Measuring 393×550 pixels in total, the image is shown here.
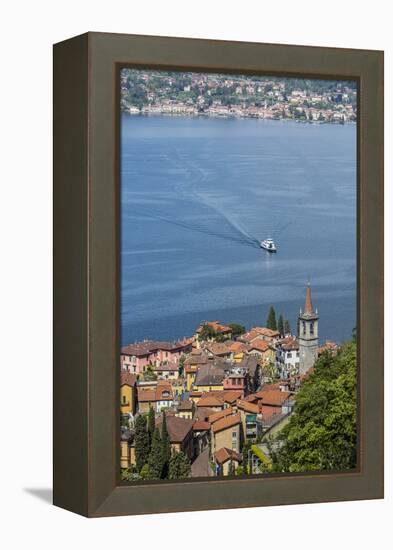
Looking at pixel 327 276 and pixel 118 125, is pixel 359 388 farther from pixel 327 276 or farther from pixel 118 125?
pixel 118 125

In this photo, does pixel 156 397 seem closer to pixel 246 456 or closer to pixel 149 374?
pixel 149 374

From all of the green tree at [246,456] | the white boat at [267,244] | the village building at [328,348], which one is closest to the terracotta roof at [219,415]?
the green tree at [246,456]

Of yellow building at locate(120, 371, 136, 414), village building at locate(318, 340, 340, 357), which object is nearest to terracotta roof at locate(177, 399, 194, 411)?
yellow building at locate(120, 371, 136, 414)

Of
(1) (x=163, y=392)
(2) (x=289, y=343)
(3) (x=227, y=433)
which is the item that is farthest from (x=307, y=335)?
(1) (x=163, y=392)

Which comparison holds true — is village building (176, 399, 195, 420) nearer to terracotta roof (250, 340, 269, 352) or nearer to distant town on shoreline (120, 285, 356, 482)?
distant town on shoreline (120, 285, 356, 482)

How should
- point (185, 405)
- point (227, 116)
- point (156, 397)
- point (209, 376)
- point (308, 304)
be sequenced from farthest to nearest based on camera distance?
1. point (308, 304)
2. point (227, 116)
3. point (209, 376)
4. point (185, 405)
5. point (156, 397)

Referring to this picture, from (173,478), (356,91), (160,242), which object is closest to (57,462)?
(173,478)

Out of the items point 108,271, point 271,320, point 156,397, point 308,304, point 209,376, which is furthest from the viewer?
point 308,304
